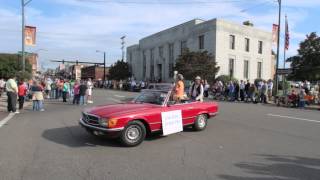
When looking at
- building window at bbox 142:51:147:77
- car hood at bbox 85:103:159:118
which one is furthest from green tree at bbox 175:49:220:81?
car hood at bbox 85:103:159:118

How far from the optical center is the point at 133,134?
31.1 ft

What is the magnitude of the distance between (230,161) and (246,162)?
0.99 ft

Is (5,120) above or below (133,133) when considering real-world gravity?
below

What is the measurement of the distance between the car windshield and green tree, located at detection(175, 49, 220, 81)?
3578 cm

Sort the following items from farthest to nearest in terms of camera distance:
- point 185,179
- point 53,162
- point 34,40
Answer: point 34,40 → point 53,162 → point 185,179

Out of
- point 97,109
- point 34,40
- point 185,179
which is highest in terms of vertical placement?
point 34,40

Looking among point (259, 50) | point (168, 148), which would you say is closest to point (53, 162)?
point (168, 148)

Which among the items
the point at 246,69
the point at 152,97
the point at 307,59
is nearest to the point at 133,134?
the point at 152,97

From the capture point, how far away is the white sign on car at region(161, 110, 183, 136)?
33.6 feet

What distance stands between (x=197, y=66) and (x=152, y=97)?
1436 inches

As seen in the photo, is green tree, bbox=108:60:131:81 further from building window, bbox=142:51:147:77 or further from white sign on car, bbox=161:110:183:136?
white sign on car, bbox=161:110:183:136

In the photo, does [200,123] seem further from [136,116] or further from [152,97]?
[136,116]

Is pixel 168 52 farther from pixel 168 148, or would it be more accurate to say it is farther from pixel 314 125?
pixel 168 148

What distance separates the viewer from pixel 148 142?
10.0 m
